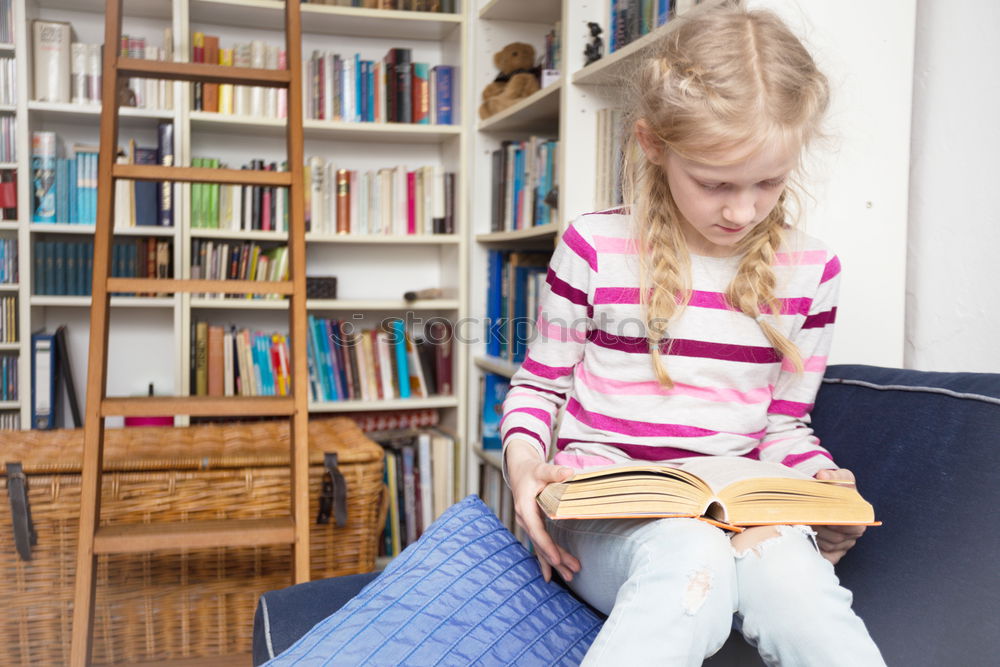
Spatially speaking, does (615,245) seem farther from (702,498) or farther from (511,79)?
(511,79)

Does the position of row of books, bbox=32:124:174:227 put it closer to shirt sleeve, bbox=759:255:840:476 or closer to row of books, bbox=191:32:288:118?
row of books, bbox=191:32:288:118

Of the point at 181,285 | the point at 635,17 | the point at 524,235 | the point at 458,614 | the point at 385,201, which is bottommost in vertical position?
the point at 458,614

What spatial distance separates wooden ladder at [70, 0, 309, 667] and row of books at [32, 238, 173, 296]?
79 cm

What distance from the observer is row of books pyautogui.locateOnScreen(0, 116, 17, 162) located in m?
2.20

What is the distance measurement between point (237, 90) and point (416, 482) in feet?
4.04

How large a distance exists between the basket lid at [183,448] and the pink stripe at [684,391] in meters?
0.92

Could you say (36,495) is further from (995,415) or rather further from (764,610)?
(995,415)

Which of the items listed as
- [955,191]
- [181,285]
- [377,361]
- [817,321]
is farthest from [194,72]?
[955,191]

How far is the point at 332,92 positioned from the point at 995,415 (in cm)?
203

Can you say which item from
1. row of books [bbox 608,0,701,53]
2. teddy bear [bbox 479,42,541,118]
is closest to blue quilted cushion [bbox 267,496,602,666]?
row of books [bbox 608,0,701,53]

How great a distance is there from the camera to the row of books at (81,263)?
2.23 m

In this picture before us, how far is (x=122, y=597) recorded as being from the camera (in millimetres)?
1627

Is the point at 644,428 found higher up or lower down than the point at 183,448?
higher up

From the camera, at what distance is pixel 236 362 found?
2.32m
